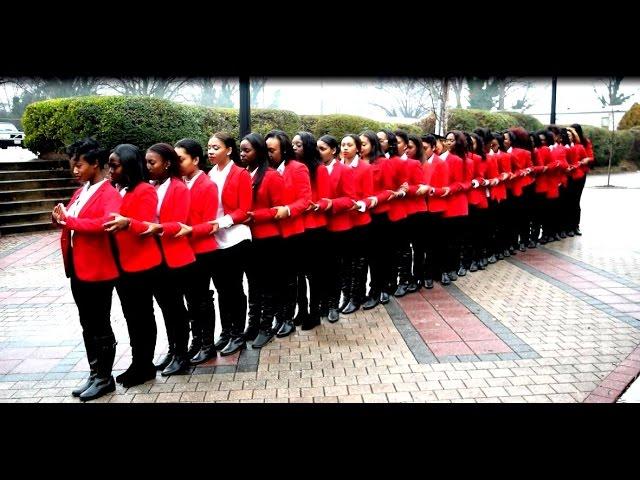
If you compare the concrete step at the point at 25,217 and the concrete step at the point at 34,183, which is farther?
the concrete step at the point at 34,183

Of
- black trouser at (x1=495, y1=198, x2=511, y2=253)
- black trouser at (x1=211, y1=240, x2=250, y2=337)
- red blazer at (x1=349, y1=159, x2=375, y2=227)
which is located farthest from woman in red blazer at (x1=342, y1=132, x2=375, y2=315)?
black trouser at (x1=495, y1=198, x2=511, y2=253)

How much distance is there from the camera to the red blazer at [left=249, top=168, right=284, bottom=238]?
467 centimetres

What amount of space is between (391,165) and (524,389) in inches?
121

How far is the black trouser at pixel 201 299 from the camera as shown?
14.3 ft

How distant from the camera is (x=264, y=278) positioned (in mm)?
4977

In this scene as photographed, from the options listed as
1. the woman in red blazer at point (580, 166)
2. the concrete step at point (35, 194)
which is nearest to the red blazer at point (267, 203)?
the woman in red blazer at point (580, 166)

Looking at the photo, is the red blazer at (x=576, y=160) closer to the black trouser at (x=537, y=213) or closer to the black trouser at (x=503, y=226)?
the black trouser at (x=537, y=213)

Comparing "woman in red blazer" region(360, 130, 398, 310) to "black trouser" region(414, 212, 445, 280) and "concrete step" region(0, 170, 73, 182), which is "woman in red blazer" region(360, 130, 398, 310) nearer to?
"black trouser" region(414, 212, 445, 280)

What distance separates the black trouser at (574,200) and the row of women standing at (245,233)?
388 cm

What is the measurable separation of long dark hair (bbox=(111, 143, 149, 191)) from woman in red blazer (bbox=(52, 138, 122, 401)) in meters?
0.11
